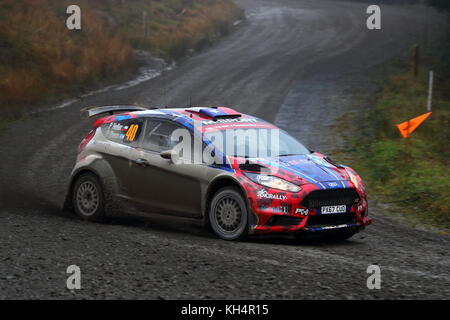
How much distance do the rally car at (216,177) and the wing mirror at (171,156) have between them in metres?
0.01

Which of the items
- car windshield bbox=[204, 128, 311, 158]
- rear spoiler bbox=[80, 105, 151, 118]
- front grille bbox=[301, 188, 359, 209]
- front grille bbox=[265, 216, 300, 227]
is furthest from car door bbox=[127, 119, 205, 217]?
front grille bbox=[301, 188, 359, 209]

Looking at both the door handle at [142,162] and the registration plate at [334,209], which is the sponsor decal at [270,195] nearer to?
the registration plate at [334,209]

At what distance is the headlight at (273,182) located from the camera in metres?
8.45

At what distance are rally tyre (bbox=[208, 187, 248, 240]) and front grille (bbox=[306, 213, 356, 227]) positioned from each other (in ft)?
2.53

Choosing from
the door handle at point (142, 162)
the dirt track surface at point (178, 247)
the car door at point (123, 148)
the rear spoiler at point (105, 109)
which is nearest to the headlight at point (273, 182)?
the dirt track surface at point (178, 247)

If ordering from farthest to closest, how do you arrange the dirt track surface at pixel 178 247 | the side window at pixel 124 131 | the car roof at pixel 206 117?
the side window at pixel 124 131 → the car roof at pixel 206 117 → the dirt track surface at pixel 178 247

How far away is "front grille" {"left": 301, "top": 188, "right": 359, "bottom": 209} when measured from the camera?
27.8ft

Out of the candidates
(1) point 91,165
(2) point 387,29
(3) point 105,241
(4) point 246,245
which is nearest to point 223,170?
(4) point 246,245

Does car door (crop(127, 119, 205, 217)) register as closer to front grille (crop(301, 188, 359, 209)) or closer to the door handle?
the door handle

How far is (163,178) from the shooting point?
31.0ft

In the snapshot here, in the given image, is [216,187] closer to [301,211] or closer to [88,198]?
[301,211]

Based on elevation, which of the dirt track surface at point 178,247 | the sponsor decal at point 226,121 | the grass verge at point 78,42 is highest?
the grass verge at point 78,42
